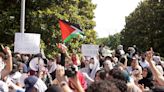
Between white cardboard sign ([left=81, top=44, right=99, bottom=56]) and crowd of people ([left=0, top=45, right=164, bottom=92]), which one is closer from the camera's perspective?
crowd of people ([left=0, top=45, right=164, bottom=92])

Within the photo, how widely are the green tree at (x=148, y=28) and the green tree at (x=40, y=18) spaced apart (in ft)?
53.2

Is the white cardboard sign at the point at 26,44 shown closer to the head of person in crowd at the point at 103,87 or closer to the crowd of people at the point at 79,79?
the crowd of people at the point at 79,79

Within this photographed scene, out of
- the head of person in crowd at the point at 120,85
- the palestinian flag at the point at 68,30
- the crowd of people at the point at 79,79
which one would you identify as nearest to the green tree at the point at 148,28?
the palestinian flag at the point at 68,30

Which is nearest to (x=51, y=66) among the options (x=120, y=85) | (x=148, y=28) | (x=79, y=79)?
(x=79, y=79)

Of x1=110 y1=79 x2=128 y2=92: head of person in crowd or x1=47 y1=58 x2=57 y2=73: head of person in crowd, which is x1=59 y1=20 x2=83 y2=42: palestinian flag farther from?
x1=110 y1=79 x2=128 y2=92: head of person in crowd

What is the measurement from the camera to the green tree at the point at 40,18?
1125 inches

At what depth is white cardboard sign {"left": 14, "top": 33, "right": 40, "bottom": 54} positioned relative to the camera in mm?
11977

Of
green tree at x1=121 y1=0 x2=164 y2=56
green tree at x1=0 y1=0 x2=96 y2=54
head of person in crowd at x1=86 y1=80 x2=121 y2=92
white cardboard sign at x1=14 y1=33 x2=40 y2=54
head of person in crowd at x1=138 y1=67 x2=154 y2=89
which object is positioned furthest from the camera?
green tree at x1=121 y1=0 x2=164 y2=56

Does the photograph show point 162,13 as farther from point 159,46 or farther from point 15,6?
point 15,6

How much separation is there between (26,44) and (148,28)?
124 feet

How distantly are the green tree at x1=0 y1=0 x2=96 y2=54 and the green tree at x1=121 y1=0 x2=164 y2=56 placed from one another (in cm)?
1622

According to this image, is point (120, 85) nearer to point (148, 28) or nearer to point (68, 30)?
point (68, 30)

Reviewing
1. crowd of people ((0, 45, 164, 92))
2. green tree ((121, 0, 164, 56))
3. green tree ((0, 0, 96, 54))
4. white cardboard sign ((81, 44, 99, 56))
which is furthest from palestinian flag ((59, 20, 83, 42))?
green tree ((121, 0, 164, 56))

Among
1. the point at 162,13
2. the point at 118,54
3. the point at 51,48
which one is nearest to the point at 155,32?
the point at 162,13
